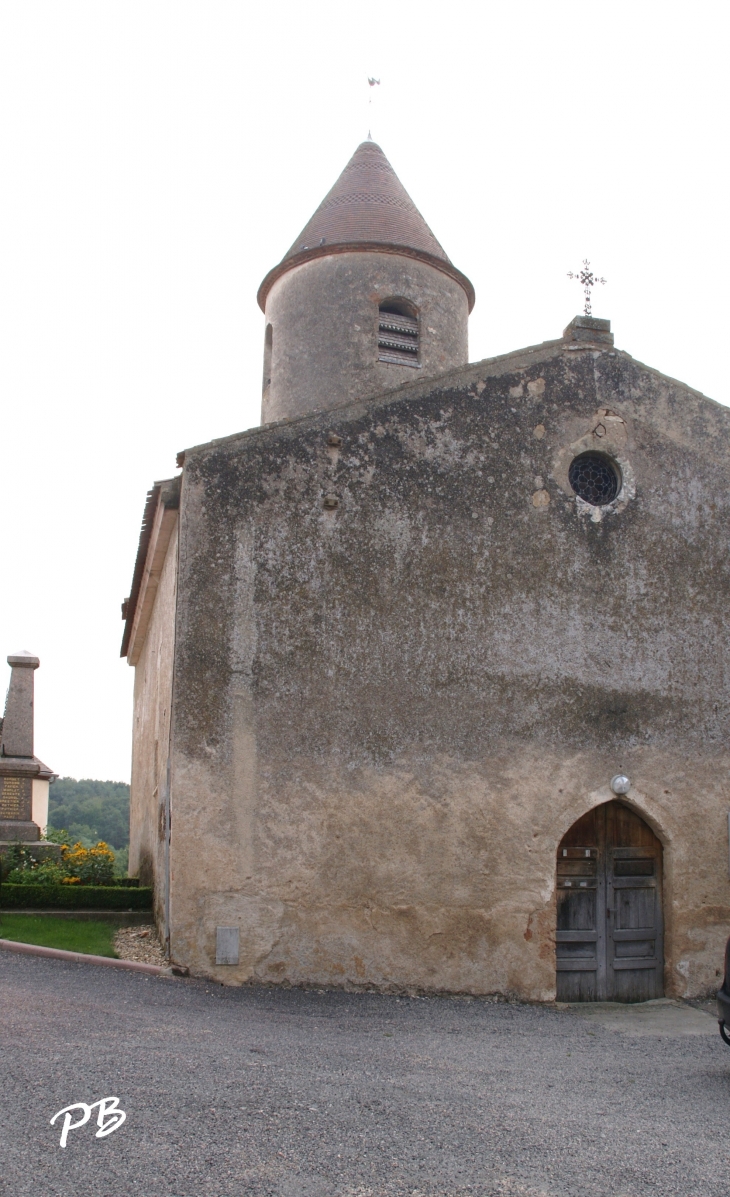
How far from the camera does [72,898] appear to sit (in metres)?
12.3

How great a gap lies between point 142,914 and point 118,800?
57385mm

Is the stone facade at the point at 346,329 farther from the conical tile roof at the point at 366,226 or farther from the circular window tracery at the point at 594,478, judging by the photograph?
the circular window tracery at the point at 594,478

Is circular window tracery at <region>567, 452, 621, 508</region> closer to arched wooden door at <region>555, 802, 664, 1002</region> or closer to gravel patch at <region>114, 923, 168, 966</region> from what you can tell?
arched wooden door at <region>555, 802, 664, 1002</region>

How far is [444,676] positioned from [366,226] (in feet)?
30.8

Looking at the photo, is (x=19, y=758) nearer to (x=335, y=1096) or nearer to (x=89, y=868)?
(x=89, y=868)

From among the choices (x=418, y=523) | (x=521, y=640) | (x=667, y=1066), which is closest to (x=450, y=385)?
(x=418, y=523)

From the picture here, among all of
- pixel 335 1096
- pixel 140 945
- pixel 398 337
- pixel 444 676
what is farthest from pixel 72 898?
pixel 398 337

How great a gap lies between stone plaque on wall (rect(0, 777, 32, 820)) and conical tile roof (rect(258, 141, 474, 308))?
9735 millimetres

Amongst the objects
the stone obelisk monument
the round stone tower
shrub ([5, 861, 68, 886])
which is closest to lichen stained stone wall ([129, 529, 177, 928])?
shrub ([5, 861, 68, 886])

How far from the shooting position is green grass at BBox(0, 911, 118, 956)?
35.4 ft

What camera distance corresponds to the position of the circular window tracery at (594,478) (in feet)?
40.5

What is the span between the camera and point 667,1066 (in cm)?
831

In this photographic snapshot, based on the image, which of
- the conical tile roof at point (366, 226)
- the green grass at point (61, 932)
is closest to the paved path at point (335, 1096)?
the green grass at point (61, 932)

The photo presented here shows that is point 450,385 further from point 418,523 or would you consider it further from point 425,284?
point 425,284
